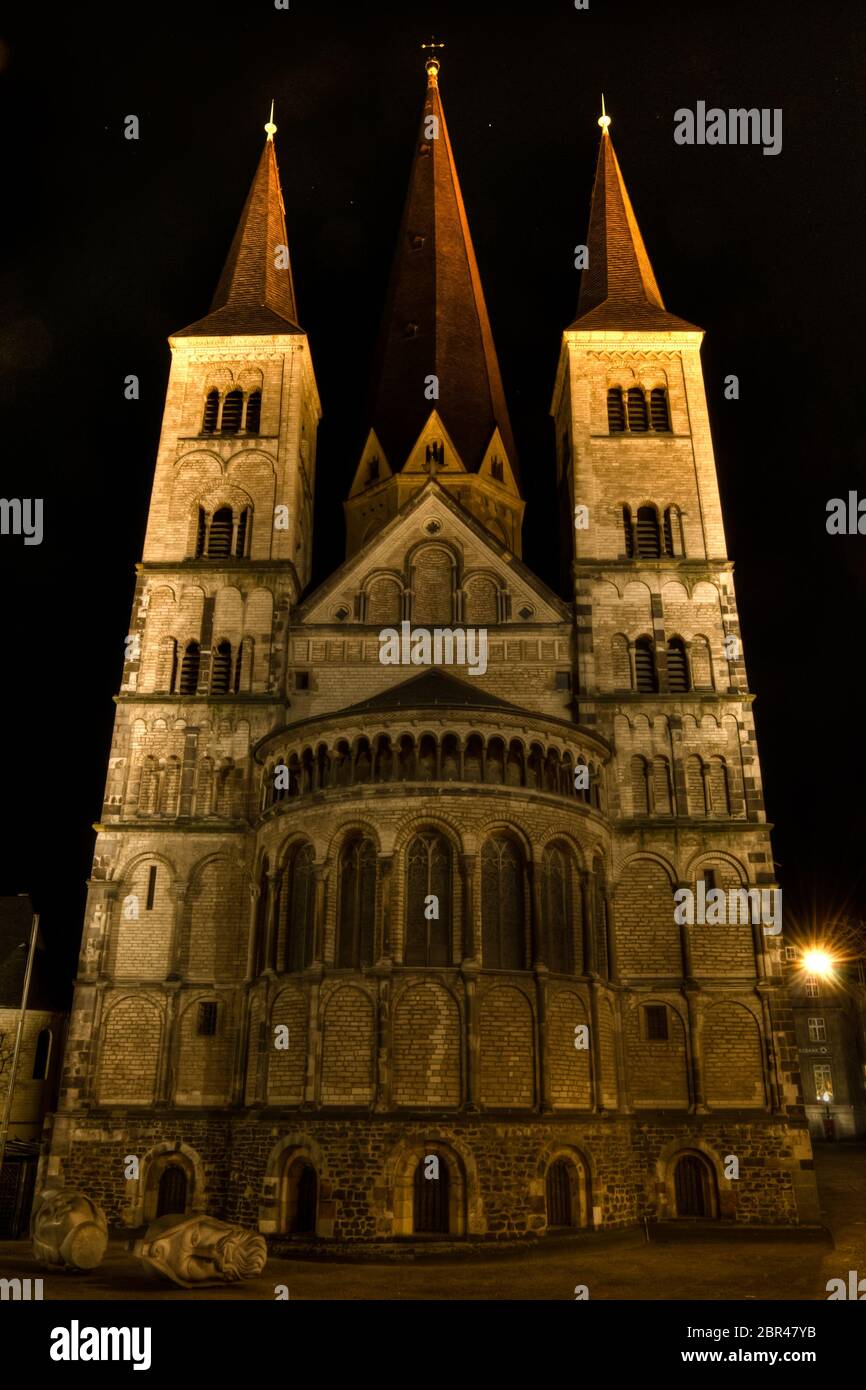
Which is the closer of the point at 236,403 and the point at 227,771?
the point at 227,771

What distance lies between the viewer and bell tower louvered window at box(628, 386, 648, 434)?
114ft

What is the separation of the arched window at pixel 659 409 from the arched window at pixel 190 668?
16.2 m

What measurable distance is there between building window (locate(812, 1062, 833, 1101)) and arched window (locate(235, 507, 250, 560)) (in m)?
42.8

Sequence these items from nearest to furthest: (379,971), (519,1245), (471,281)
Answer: (519,1245), (379,971), (471,281)

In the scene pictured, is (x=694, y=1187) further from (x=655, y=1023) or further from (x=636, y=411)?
(x=636, y=411)

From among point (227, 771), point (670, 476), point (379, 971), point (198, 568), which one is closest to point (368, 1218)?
point (379, 971)

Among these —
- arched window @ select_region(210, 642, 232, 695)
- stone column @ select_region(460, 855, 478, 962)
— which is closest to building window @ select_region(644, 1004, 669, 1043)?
stone column @ select_region(460, 855, 478, 962)

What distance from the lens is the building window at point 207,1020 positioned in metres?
26.9

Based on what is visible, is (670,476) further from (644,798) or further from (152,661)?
(152,661)

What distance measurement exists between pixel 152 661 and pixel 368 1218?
54.5 ft

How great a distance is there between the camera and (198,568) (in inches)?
1277

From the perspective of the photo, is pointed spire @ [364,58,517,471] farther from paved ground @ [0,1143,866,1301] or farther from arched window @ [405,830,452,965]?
paved ground @ [0,1143,866,1301]

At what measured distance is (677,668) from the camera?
102 feet

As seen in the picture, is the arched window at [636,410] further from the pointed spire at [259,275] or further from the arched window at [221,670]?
the arched window at [221,670]
